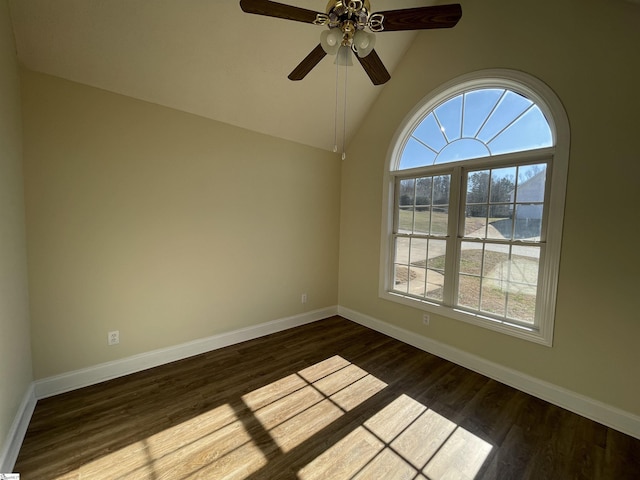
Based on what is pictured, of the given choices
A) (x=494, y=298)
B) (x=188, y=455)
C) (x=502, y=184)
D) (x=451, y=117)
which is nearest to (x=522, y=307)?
(x=494, y=298)

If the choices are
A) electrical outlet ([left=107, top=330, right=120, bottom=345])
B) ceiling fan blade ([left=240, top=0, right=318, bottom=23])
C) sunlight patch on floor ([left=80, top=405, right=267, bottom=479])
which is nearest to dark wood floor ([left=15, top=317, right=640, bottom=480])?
sunlight patch on floor ([left=80, top=405, right=267, bottom=479])

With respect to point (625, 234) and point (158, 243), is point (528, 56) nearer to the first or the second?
point (625, 234)

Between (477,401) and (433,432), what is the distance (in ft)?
1.90

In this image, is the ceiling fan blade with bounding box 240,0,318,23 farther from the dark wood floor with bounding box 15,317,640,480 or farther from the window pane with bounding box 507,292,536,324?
the window pane with bounding box 507,292,536,324

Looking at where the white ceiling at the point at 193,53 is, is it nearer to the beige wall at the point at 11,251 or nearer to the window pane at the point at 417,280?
the beige wall at the point at 11,251

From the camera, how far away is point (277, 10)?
4.68 feet

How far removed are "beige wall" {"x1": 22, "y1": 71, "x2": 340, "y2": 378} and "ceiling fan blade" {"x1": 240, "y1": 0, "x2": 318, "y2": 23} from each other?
4.78 ft

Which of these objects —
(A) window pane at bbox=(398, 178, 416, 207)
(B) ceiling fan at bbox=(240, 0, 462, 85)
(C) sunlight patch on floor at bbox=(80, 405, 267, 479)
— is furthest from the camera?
(A) window pane at bbox=(398, 178, 416, 207)

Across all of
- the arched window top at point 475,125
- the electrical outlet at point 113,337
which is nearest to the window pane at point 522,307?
the arched window top at point 475,125

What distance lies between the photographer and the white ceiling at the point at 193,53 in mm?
1797

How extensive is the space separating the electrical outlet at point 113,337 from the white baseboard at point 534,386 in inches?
109

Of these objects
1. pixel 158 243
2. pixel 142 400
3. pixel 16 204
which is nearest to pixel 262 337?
pixel 142 400

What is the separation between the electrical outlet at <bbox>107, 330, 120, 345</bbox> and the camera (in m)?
2.28

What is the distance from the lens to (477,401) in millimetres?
2129
